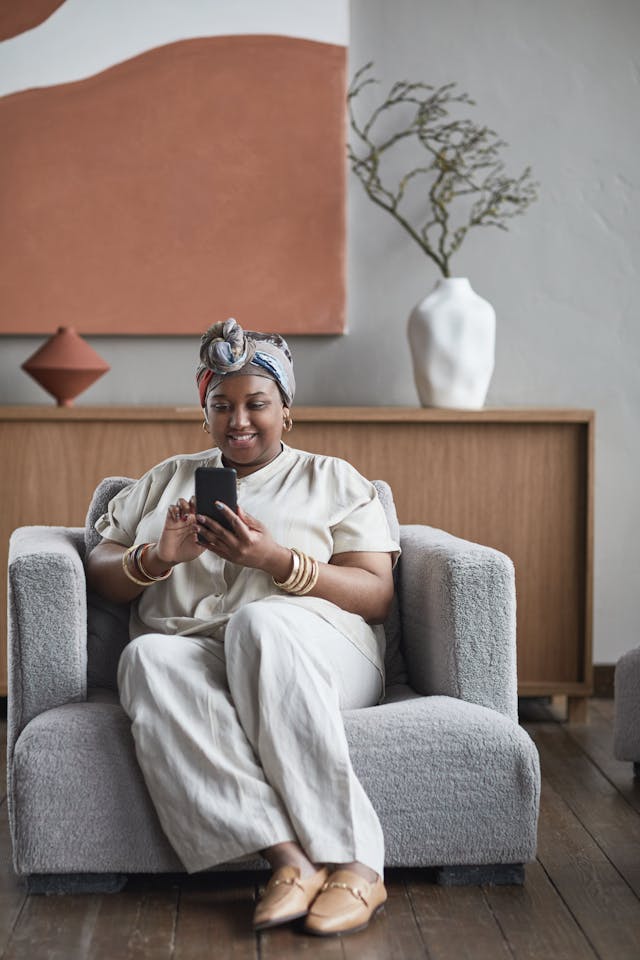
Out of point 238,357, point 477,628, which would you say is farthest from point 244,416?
point 477,628

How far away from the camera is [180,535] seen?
7.41 feet

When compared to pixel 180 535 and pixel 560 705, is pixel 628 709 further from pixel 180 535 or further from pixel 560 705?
pixel 180 535

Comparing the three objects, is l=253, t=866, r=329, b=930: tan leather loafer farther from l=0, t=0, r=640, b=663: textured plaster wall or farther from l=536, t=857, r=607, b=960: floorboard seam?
l=0, t=0, r=640, b=663: textured plaster wall

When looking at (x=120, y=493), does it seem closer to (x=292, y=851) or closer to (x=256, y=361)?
(x=256, y=361)

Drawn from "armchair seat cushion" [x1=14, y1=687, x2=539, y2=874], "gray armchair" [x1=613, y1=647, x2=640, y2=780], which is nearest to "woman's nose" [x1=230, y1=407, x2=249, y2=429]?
"armchair seat cushion" [x1=14, y1=687, x2=539, y2=874]

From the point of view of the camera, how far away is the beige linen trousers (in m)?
1.98

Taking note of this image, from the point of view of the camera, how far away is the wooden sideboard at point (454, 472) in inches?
135

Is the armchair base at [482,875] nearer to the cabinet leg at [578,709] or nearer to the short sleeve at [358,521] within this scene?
the short sleeve at [358,521]

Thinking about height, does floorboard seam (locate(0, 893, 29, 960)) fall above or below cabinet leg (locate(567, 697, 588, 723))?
above

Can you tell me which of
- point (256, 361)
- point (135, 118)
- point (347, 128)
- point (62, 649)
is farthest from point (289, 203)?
point (62, 649)

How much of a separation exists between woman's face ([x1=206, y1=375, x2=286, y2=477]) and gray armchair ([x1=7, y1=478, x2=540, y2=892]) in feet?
1.34

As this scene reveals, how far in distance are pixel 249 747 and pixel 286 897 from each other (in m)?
0.27

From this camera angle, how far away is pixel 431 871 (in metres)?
2.23

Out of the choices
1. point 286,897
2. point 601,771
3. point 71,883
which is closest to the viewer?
point 286,897
